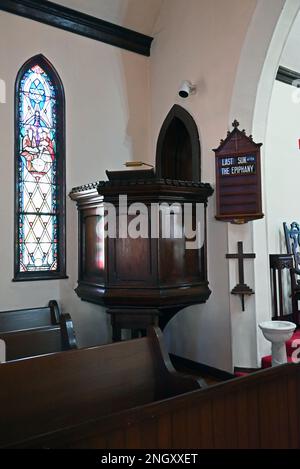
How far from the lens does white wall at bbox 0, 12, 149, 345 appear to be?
364cm

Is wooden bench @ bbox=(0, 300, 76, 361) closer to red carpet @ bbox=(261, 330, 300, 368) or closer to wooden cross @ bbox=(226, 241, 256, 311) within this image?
wooden cross @ bbox=(226, 241, 256, 311)

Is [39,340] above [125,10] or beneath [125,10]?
beneath

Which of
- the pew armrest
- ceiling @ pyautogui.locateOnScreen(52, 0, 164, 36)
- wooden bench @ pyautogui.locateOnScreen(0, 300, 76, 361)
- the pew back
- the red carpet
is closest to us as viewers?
the pew back

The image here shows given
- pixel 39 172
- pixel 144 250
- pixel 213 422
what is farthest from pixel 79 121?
pixel 213 422

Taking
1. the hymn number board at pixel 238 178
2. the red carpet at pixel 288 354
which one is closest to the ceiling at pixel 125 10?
the hymn number board at pixel 238 178

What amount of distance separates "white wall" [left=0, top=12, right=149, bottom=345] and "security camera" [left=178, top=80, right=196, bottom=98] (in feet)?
2.60

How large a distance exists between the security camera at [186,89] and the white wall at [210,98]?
2.5 inches

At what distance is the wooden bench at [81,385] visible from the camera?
1562 millimetres

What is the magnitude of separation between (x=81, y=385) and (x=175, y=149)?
10.6 ft

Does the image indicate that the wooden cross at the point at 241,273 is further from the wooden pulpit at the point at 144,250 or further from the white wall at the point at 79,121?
the white wall at the point at 79,121

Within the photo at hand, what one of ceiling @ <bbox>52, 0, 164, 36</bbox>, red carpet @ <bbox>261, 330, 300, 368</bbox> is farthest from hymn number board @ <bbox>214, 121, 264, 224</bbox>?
ceiling @ <bbox>52, 0, 164, 36</bbox>

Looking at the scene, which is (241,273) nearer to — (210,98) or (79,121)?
(210,98)

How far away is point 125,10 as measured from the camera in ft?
14.1

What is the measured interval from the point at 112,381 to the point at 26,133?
281 cm
